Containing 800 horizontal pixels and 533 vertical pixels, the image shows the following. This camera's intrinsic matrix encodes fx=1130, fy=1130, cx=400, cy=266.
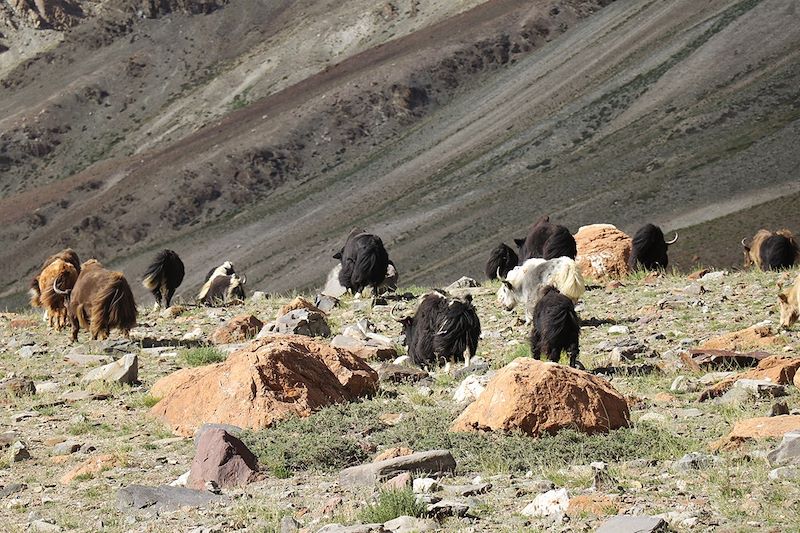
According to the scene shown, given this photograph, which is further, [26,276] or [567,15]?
[567,15]

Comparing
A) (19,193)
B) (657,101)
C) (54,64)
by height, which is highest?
(54,64)

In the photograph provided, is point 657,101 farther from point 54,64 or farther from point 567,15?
point 54,64

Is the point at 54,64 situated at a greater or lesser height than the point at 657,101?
greater

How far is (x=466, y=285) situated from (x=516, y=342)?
7461mm

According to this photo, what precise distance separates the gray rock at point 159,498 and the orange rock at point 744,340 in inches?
254

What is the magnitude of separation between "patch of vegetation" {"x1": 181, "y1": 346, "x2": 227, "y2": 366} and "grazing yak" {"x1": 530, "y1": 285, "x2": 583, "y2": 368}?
387 cm

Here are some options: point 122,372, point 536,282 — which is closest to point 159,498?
point 122,372

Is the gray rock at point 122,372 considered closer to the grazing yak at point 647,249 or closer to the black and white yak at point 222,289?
the black and white yak at point 222,289

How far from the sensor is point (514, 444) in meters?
7.86

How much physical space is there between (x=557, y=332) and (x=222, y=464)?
15.4ft

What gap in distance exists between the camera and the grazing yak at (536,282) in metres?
14.4

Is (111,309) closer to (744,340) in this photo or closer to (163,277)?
(163,277)

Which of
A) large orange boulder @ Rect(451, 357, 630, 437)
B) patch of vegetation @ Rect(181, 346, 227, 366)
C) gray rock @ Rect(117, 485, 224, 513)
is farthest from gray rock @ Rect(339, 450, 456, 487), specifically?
patch of vegetation @ Rect(181, 346, 227, 366)

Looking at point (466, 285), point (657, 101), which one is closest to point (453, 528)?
point (466, 285)
